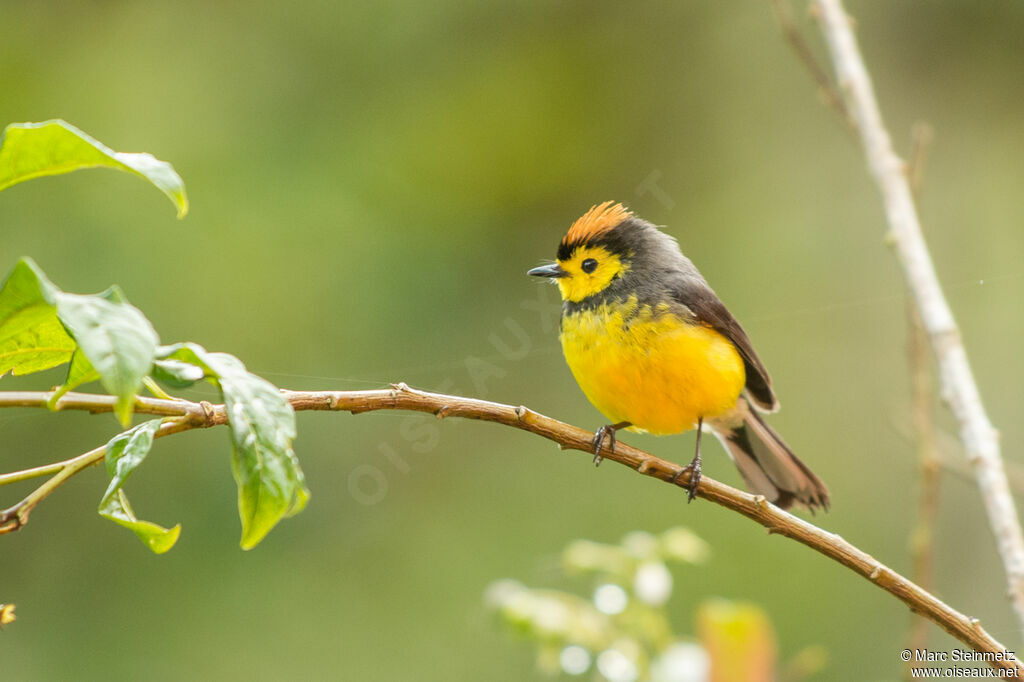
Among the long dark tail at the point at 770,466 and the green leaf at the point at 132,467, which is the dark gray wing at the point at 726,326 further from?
the green leaf at the point at 132,467

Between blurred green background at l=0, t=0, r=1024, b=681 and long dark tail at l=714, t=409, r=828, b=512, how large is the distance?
2.78 m

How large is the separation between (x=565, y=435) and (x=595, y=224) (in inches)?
67.2

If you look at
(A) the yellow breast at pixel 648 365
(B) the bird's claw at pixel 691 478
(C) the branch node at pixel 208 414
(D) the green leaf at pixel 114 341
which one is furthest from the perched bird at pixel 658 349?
(D) the green leaf at pixel 114 341

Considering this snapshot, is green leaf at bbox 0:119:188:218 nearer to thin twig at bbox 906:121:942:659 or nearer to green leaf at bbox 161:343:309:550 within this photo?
green leaf at bbox 161:343:309:550

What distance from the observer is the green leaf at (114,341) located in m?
0.96

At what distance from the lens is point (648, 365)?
3.03 metres

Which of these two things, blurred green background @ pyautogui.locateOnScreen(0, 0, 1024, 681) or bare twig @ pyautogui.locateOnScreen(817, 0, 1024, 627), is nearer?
bare twig @ pyautogui.locateOnScreen(817, 0, 1024, 627)

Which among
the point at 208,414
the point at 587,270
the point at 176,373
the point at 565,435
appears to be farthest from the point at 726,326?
the point at 176,373

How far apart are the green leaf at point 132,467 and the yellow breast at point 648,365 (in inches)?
76.7

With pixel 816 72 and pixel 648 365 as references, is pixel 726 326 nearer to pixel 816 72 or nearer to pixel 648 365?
pixel 648 365

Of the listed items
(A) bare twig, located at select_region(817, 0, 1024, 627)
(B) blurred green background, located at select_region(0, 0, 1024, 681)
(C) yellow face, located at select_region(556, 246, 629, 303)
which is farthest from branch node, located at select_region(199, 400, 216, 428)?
(B) blurred green background, located at select_region(0, 0, 1024, 681)

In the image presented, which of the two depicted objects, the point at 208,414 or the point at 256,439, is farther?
the point at 208,414

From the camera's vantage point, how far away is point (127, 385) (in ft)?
3.16

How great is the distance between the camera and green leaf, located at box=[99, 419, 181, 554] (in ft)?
3.88
